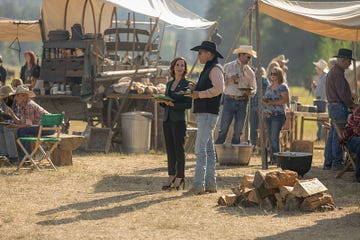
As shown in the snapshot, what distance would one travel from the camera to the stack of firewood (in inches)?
374

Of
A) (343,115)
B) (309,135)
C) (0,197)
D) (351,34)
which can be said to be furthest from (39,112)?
(309,135)

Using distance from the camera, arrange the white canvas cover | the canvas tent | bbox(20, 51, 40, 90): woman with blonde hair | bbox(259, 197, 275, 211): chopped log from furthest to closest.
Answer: the canvas tent → bbox(20, 51, 40, 90): woman with blonde hair → the white canvas cover → bbox(259, 197, 275, 211): chopped log

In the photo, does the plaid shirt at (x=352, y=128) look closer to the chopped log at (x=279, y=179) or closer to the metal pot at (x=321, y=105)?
the chopped log at (x=279, y=179)

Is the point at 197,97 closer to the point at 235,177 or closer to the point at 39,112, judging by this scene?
the point at 235,177

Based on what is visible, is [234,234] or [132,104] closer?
[234,234]

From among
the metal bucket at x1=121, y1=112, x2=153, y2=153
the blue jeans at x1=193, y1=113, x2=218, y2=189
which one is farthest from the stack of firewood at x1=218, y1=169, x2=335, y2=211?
the metal bucket at x1=121, y1=112, x2=153, y2=153

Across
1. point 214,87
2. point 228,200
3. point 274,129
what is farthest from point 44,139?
point 228,200

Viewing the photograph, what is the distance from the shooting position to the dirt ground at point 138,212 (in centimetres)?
835

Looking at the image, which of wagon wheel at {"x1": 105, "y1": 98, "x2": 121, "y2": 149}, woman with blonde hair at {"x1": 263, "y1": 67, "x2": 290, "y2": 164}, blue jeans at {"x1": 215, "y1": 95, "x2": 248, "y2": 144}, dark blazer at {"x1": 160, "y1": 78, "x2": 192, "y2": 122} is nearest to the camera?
dark blazer at {"x1": 160, "y1": 78, "x2": 192, "y2": 122}

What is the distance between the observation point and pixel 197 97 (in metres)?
10.5

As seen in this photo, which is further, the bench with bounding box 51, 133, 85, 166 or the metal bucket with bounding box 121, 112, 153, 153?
the metal bucket with bounding box 121, 112, 153, 153

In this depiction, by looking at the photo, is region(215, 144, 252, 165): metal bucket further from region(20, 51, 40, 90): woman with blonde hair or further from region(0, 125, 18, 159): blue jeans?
region(20, 51, 40, 90): woman with blonde hair

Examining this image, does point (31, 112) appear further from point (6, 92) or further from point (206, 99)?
point (206, 99)

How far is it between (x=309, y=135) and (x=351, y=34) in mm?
9395
